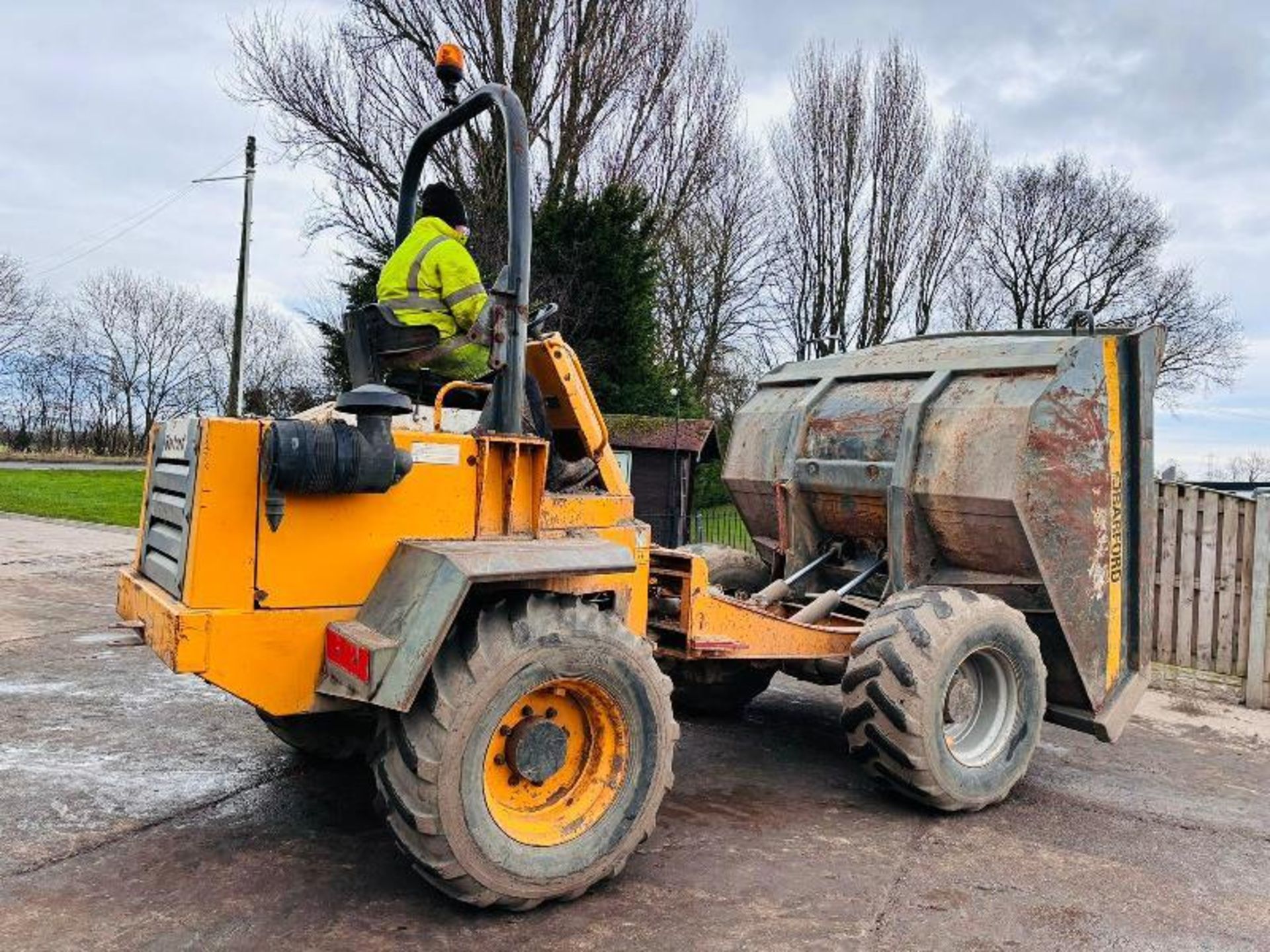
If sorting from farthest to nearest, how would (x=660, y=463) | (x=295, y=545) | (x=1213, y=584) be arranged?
(x=660, y=463) < (x=1213, y=584) < (x=295, y=545)

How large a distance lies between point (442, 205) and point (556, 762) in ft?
7.32

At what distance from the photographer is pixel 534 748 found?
3.55m

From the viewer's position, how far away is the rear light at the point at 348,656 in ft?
10.4

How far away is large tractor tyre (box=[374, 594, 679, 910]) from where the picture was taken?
324cm

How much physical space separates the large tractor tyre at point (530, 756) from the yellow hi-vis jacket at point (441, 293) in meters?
0.96

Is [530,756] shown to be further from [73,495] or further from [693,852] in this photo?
[73,495]

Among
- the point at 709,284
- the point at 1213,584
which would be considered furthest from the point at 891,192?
the point at 1213,584

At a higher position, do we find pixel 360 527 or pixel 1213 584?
pixel 360 527

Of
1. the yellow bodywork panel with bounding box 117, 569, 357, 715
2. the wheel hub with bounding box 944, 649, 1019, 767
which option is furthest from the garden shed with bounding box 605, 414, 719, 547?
the yellow bodywork panel with bounding box 117, 569, 357, 715

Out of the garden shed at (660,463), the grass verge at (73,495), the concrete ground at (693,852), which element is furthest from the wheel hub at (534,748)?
the grass verge at (73,495)

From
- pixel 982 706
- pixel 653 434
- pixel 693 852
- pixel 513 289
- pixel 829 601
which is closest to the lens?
pixel 513 289

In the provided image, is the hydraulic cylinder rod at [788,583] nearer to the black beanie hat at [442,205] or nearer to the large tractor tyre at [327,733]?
the large tractor tyre at [327,733]

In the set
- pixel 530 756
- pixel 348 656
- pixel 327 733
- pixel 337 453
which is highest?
pixel 337 453

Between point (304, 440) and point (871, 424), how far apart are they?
338 cm
